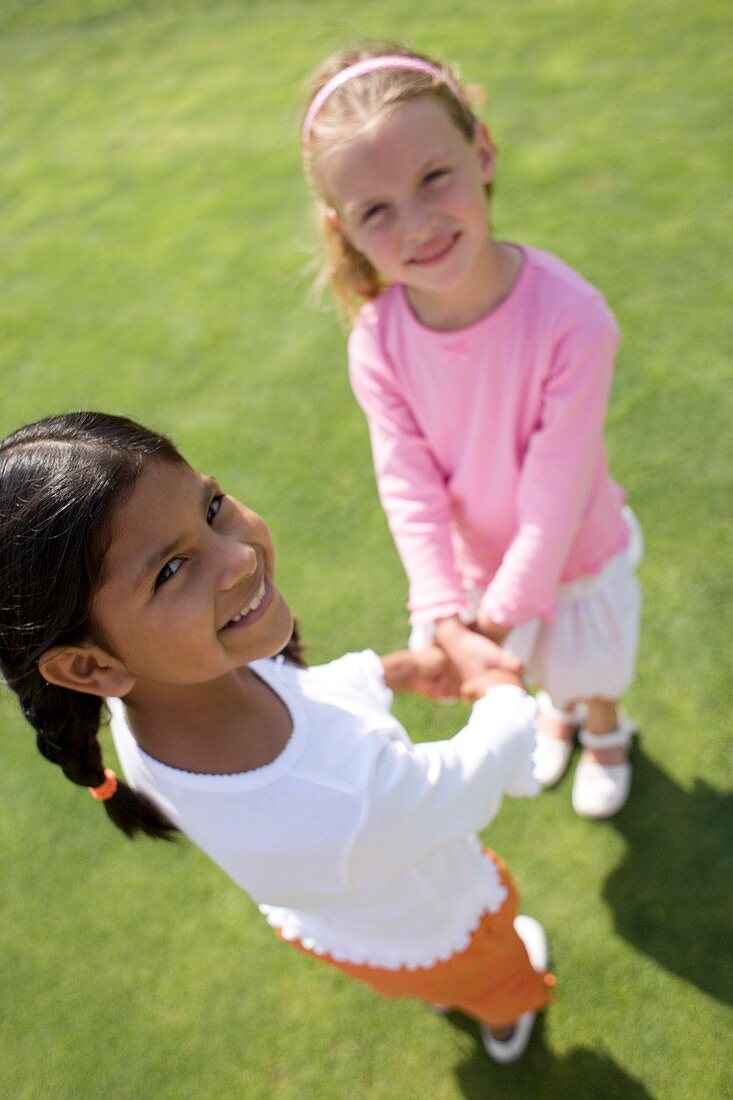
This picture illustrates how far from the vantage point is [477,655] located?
1.55 metres

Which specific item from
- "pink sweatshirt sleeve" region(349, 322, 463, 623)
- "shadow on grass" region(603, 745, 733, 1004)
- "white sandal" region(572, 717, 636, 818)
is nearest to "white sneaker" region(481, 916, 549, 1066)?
"shadow on grass" region(603, 745, 733, 1004)

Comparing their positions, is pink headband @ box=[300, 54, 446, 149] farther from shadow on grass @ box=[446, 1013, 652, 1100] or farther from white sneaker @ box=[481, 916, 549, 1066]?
shadow on grass @ box=[446, 1013, 652, 1100]

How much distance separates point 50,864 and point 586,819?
126 centimetres

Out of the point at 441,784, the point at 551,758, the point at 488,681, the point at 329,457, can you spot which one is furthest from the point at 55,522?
the point at 329,457

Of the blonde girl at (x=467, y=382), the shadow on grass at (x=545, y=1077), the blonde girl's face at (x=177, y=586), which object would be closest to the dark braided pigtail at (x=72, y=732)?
the blonde girl's face at (x=177, y=586)

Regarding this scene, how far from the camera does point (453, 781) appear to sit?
123 cm

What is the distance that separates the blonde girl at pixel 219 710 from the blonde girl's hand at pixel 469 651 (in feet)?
0.41

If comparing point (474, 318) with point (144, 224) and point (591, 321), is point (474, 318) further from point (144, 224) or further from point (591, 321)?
point (144, 224)

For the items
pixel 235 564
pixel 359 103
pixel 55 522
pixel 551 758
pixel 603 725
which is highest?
pixel 359 103

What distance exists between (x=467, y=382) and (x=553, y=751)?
0.96m

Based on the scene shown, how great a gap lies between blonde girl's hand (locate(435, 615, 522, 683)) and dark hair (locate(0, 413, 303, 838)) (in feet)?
2.19

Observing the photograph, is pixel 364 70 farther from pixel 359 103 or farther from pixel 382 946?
pixel 382 946

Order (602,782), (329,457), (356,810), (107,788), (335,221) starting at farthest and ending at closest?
(329,457)
(602,782)
(335,221)
(107,788)
(356,810)

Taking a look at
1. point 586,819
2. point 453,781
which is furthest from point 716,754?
point 453,781
